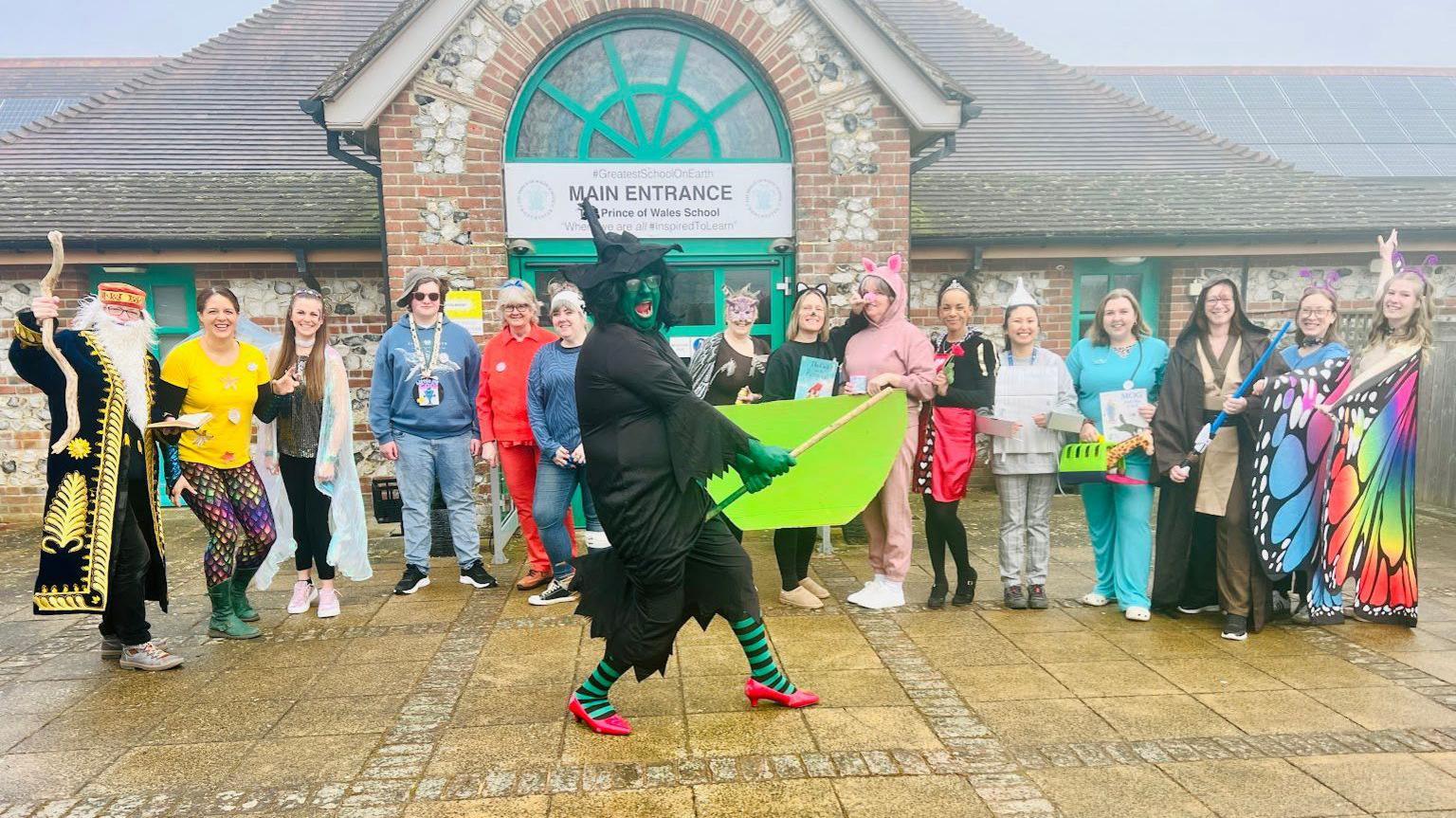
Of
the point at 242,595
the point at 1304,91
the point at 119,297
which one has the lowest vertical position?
the point at 242,595

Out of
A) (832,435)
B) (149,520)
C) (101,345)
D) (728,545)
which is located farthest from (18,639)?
(832,435)

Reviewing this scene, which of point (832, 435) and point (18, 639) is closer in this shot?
point (832, 435)

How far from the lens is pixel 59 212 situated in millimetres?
8570

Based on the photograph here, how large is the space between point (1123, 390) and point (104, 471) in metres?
5.41

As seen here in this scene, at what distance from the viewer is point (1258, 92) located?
19.5 meters

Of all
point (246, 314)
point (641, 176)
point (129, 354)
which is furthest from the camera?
point (246, 314)

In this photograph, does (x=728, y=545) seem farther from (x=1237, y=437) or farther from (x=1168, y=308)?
(x=1168, y=308)

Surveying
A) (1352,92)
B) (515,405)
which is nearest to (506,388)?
(515,405)

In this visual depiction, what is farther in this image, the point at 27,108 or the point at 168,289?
the point at 27,108

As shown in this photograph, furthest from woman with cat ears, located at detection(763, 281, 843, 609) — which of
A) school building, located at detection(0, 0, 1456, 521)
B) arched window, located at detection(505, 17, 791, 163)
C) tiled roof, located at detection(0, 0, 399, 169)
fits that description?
tiled roof, located at detection(0, 0, 399, 169)

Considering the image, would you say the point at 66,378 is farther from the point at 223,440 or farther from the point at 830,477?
the point at 830,477

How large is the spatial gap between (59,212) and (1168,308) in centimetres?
1183

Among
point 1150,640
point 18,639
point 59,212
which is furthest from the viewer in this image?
point 59,212

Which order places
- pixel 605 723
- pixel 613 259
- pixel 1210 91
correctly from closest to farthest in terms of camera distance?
pixel 613 259 → pixel 605 723 → pixel 1210 91
